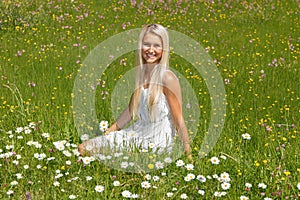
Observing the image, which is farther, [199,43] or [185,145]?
[199,43]

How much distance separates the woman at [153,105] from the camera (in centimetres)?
498

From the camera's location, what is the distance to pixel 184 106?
21.3 ft

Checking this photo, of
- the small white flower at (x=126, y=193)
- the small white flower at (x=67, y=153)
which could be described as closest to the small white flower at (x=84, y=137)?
the small white flower at (x=67, y=153)

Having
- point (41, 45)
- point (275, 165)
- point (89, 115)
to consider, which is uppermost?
point (41, 45)

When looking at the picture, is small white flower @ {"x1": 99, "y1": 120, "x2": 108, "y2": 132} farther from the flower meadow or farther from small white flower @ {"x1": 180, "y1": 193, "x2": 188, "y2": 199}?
small white flower @ {"x1": 180, "y1": 193, "x2": 188, "y2": 199}

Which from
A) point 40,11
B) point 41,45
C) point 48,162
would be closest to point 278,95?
point 48,162

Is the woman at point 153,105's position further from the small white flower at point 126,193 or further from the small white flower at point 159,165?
the small white flower at point 126,193

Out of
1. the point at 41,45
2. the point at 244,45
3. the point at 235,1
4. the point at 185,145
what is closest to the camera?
the point at 185,145

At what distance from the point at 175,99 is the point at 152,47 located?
0.59 meters

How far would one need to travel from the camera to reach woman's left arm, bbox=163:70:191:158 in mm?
4973

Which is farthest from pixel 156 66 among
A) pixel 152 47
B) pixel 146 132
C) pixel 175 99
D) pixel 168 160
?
pixel 168 160

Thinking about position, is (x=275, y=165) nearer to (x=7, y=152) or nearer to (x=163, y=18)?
(x=7, y=152)

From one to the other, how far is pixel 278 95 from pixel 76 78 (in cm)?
316

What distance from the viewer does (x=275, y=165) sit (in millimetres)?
4488
